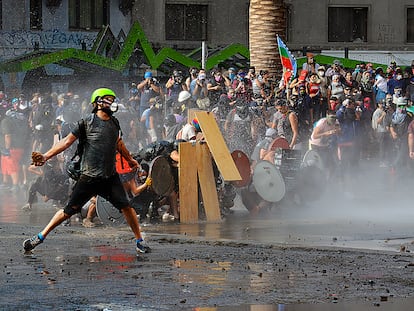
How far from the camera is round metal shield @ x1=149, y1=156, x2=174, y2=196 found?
1523 cm

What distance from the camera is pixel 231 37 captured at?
41938 millimetres

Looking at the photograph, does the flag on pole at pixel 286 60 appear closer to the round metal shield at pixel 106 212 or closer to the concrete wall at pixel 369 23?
the round metal shield at pixel 106 212

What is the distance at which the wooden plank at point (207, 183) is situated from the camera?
51.5ft

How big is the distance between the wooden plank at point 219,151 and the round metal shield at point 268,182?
1059mm

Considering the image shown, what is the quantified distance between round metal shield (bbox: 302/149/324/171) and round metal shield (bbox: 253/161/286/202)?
1862 millimetres

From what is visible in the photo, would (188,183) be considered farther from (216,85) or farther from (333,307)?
(216,85)

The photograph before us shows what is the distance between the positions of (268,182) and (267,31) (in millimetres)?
9014

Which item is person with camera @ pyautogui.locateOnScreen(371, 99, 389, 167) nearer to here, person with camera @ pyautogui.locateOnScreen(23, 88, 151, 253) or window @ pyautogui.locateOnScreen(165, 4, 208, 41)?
person with camera @ pyautogui.locateOnScreen(23, 88, 151, 253)

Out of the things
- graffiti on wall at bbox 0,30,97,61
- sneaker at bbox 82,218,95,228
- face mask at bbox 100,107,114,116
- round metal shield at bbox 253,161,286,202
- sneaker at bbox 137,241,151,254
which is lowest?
sneaker at bbox 82,218,95,228

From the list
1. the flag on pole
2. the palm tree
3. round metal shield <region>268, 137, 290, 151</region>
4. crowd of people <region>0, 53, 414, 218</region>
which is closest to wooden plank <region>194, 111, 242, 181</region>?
round metal shield <region>268, 137, 290, 151</region>

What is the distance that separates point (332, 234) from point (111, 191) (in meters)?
3.25

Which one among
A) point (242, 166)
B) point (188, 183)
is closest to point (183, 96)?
point (242, 166)

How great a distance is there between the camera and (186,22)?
42000 mm

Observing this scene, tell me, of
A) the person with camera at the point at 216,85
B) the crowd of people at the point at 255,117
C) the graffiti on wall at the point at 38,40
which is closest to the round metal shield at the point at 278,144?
the crowd of people at the point at 255,117
